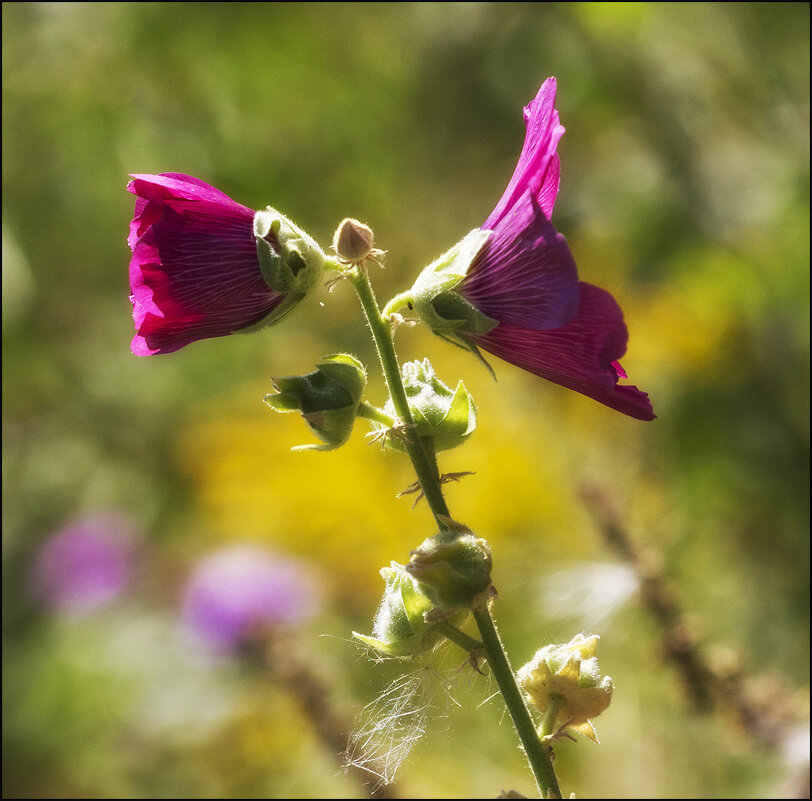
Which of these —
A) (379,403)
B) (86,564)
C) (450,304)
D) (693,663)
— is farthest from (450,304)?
(86,564)

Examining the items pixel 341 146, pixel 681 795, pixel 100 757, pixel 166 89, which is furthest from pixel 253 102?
pixel 681 795

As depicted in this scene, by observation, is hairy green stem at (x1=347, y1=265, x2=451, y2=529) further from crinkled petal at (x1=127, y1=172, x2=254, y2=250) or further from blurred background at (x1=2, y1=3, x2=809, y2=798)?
blurred background at (x1=2, y1=3, x2=809, y2=798)

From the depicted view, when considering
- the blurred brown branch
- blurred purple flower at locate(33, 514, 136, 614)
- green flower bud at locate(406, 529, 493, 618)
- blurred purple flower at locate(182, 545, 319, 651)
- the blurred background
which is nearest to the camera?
green flower bud at locate(406, 529, 493, 618)

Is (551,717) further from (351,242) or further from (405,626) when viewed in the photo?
(351,242)

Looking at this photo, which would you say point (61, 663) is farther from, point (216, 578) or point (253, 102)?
point (253, 102)

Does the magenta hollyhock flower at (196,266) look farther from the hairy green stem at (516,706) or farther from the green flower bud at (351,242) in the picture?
the hairy green stem at (516,706)

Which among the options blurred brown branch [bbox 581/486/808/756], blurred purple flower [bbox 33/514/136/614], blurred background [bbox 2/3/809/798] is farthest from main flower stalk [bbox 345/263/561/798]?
blurred purple flower [bbox 33/514/136/614]
